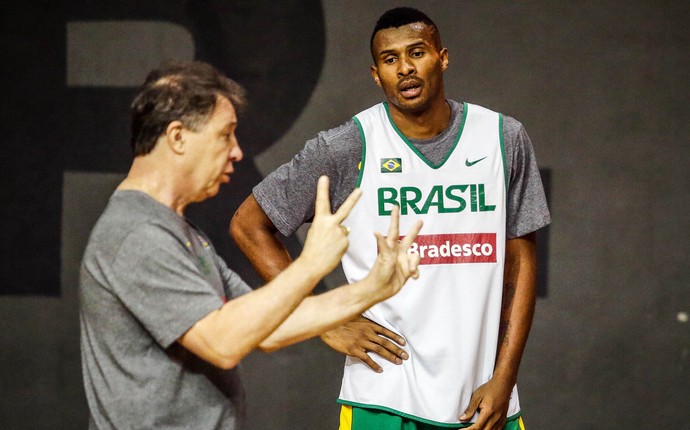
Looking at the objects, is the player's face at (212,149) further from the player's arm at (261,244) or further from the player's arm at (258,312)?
the player's arm at (261,244)

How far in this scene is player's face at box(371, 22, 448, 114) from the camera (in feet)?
7.76

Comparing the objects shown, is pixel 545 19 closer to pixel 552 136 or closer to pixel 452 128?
pixel 552 136

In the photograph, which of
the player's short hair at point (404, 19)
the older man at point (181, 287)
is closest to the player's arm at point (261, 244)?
the player's short hair at point (404, 19)

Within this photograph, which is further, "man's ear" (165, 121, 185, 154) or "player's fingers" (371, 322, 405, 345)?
"player's fingers" (371, 322, 405, 345)

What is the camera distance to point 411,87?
7.78 feet

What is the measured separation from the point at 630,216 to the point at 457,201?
1617mm

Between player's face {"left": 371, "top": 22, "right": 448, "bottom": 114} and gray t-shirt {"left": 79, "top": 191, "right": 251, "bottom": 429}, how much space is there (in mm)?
960

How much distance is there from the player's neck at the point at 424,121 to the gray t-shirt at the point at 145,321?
957mm

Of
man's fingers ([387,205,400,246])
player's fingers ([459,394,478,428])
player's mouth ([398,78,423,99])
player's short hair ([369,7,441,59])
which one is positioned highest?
player's short hair ([369,7,441,59])

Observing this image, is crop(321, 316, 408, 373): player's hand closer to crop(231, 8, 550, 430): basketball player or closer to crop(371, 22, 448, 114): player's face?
crop(231, 8, 550, 430): basketball player

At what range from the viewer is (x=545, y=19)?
363 cm

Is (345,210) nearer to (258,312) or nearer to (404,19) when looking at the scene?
(258,312)

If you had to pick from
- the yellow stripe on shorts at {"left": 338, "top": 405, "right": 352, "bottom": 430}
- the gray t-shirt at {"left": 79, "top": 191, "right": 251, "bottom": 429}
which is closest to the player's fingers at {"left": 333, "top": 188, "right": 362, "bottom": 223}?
the gray t-shirt at {"left": 79, "top": 191, "right": 251, "bottom": 429}

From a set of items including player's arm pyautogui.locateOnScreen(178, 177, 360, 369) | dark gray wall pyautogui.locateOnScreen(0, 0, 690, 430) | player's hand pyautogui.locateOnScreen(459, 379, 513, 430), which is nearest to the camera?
player's arm pyautogui.locateOnScreen(178, 177, 360, 369)
